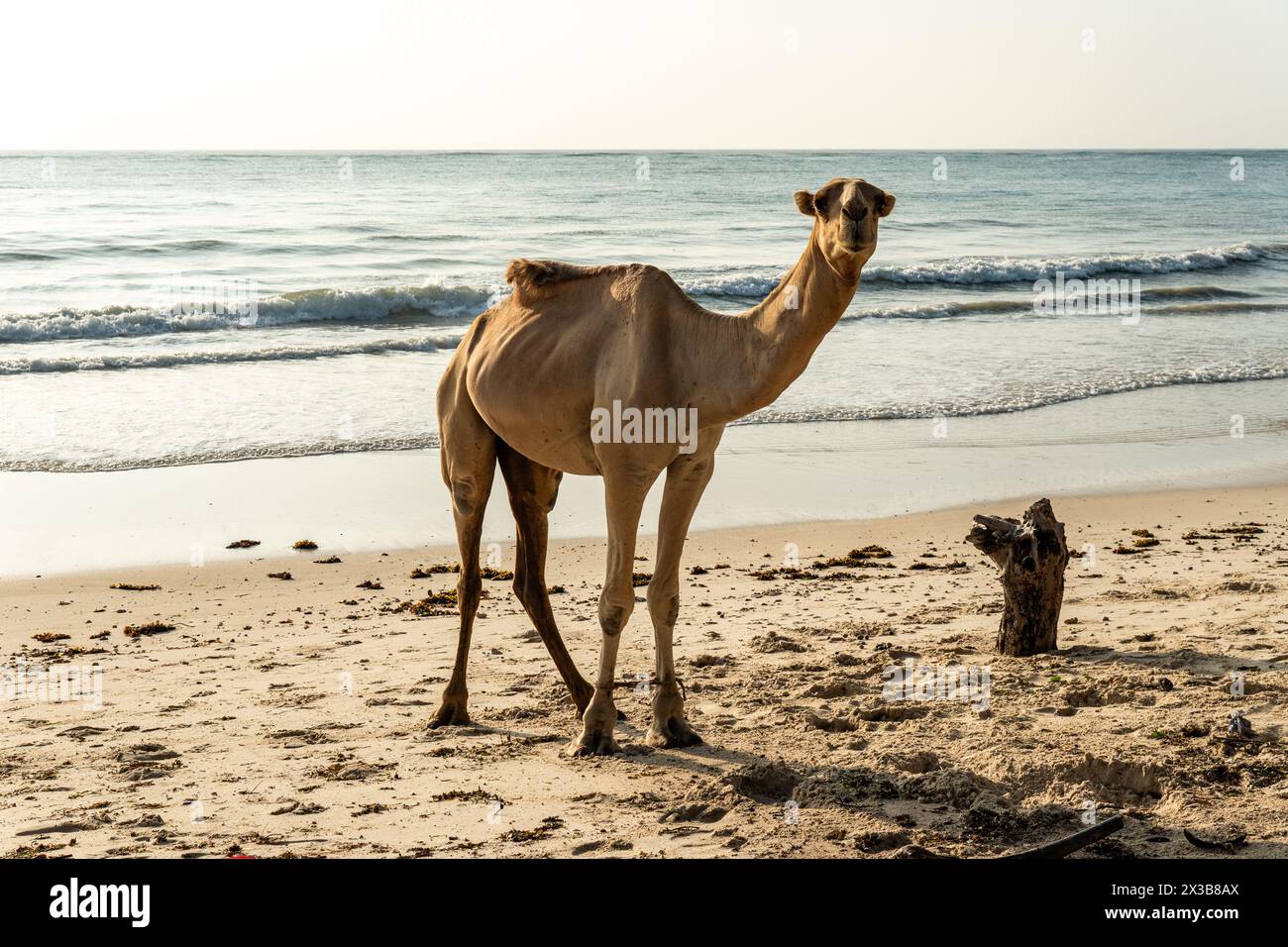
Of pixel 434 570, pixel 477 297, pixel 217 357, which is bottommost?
pixel 434 570

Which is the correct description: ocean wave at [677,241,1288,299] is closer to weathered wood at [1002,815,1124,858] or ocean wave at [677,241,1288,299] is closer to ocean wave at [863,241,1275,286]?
ocean wave at [863,241,1275,286]

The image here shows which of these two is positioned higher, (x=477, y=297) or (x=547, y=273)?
(x=477, y=297)

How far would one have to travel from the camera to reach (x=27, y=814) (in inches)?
212

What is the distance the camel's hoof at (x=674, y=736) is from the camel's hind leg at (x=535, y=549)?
62cm

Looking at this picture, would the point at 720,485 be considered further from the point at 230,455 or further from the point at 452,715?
the point at 452,715

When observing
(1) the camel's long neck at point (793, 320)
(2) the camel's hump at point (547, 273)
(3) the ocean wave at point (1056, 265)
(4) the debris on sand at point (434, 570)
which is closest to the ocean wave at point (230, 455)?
(4) the debris on sand at point (434, 570)

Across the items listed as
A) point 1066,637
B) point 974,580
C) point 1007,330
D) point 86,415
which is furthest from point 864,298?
point 1066,637

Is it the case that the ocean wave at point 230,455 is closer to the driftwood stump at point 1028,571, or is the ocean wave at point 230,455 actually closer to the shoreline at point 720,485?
the shoreline at point 720,485

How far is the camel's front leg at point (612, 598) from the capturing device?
5.86 m

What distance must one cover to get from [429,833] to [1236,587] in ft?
20.6

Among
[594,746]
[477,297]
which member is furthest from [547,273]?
[477,297]

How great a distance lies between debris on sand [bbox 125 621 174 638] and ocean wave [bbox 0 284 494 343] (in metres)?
16.6

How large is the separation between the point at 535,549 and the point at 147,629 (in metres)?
3.36

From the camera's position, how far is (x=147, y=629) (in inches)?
338
